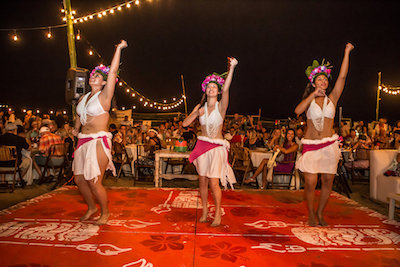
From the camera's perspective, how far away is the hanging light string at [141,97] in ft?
27.4

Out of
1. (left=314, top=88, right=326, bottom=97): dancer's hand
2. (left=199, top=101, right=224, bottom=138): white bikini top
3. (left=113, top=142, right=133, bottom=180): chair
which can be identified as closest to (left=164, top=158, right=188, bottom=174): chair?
(left=113, top=142, right=133, bottom=180): chair

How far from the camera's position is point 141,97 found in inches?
486

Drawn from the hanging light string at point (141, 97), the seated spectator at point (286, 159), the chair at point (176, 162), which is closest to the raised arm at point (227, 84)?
the seated spectator at point (286, 159)

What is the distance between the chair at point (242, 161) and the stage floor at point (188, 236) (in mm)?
1762

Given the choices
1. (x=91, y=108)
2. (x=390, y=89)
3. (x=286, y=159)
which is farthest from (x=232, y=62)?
(x=390, y=89)

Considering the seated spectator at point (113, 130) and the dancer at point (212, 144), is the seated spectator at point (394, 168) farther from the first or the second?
the seated spectator at point (113, 130)

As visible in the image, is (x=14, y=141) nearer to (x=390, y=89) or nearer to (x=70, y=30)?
(x=70, y=30)

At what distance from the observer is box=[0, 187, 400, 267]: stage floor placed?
2363 mm

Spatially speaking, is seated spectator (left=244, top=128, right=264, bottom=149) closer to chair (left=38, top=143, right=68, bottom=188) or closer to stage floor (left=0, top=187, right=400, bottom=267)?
stage floor (left=0, top=187, right=400, bottom=267)

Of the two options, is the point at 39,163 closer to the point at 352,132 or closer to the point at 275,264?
the point at 275,264

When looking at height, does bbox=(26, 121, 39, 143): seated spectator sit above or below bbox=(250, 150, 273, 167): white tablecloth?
above

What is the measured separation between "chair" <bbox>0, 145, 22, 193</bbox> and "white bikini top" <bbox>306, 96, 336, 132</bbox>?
16.8 ft

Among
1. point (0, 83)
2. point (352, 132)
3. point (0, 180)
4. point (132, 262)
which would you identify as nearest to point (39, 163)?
point (0, 180)

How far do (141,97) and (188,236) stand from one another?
1015 centimetres
